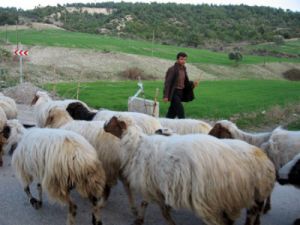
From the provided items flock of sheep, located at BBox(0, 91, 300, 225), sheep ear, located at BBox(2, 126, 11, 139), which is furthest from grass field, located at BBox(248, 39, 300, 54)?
flock of sheep, located at BBox(0, 91, 300, 225)

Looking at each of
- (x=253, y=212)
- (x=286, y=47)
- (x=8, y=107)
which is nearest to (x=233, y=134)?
(x=253, y=212)

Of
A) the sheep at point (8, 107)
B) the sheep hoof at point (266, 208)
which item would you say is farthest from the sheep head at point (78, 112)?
the sheep hoof at point (266, 208)

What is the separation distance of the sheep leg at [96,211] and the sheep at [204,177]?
620 mm

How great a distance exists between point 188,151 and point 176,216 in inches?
73.4

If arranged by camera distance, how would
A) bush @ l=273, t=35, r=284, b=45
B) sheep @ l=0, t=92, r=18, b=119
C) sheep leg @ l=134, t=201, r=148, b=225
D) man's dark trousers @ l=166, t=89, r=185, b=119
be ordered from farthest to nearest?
bush @ l=273, t=35, r=284, b=45 < sheep @ l=0, t=92, r=18, b=119 < man's dark trousers @ l=166, t=89, r=185, b=119 < sheep leg @ l=134, t=201, r=148, b=225

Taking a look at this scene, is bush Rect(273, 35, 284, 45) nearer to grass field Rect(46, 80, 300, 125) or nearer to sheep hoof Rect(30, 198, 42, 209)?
grass field Rect(46, 80, 300, 125)

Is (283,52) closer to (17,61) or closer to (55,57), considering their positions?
(55,57)

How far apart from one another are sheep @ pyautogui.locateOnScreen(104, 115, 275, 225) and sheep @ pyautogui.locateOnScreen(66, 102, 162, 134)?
1.64 meters

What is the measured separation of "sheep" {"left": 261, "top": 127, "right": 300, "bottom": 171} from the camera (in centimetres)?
720

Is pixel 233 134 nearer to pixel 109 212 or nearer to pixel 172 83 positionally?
pixel 109 212

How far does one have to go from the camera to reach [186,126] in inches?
339

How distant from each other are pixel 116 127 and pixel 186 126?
2.17m

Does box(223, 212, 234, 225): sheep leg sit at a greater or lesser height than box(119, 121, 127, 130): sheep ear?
lesser

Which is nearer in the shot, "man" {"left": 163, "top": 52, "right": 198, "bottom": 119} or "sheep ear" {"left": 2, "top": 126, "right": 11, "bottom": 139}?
"sheep ear" {"left": 2, "top": 126, "right": 11, "bottom": 139}
